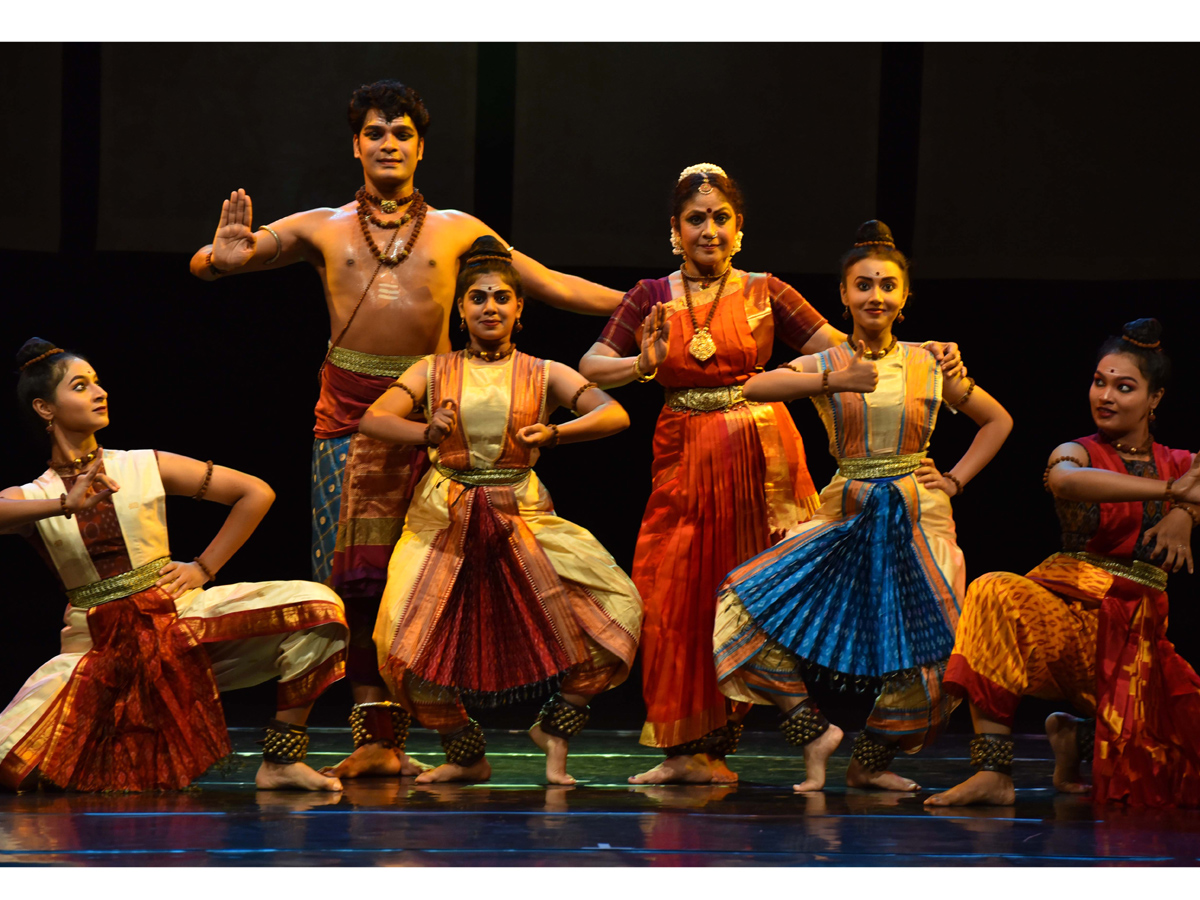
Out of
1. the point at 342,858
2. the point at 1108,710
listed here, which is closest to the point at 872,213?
the point at 1108,710

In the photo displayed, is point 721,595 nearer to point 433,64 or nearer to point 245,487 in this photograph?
point 245,487

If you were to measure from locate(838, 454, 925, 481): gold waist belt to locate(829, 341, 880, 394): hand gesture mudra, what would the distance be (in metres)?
0.18

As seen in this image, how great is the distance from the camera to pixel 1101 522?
361 cm

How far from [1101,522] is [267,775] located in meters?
1.97

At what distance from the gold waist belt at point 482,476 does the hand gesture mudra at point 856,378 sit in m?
0.80

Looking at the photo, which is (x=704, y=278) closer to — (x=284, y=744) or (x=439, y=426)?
(x=439, y=426)

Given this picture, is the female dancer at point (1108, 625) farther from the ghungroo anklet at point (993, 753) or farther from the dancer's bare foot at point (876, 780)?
the dancer's bare foot at point (876, 780)

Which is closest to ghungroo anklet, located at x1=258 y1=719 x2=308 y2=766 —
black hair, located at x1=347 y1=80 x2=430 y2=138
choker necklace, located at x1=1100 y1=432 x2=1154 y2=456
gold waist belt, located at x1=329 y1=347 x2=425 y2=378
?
gold waist belt, located at x1=329 y1=347 x2=425 y2=378

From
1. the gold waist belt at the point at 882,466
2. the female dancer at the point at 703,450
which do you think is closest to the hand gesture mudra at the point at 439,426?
the female dancer at the point at 703,450

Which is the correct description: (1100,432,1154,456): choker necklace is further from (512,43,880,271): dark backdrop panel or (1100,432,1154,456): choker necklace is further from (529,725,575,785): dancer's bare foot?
(512,43,880,271): dark backdrop panel

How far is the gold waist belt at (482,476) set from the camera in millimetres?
3846

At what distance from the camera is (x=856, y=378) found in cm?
363

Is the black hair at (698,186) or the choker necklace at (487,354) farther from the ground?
the black hair at (698,186)

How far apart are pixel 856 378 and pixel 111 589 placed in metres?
1.78
